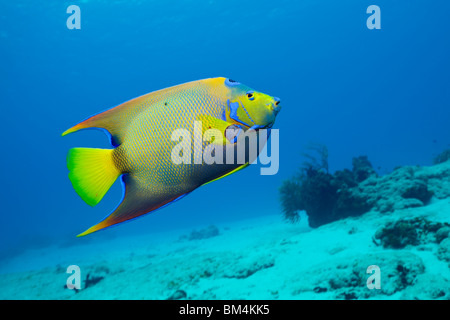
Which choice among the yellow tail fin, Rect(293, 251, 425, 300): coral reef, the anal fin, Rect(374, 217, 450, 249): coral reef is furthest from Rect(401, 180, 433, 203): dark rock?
the yellow tail fin

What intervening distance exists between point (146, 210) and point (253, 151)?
1.24 ft

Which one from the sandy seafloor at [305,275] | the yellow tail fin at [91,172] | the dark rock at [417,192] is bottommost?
the sandy seafloor at [305,275]

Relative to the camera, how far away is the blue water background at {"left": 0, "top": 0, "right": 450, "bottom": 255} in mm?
37000

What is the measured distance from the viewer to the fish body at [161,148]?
78 cm

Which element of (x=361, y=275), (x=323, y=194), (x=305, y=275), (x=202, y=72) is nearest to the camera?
(x=361, y=275)

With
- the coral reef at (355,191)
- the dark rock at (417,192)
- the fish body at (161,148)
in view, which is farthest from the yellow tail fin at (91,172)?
the dark rock at (417,192)

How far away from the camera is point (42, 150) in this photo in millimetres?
85000

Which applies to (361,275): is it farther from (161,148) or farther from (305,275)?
(161,148)

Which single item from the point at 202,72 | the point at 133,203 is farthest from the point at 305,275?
the point at 202,72

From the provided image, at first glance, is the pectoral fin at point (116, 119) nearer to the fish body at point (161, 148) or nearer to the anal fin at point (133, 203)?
the fish body at point (161, 148)

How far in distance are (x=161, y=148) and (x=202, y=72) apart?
6875 cm

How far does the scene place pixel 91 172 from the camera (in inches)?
31.1

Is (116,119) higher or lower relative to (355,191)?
lower

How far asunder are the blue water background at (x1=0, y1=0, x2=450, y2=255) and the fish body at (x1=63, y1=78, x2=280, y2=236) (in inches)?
551
